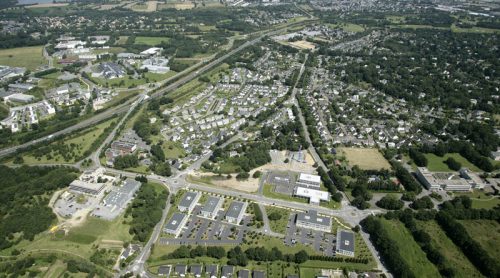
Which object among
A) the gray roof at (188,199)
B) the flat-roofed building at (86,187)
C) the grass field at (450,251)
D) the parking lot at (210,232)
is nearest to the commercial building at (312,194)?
the parking lot at (210,232)

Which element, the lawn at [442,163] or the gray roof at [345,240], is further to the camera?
the lawn at [442,163]

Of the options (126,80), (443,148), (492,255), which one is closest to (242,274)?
(492,255)

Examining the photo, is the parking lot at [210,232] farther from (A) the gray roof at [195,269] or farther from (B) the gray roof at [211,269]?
(A) the gray roof at [195,269]

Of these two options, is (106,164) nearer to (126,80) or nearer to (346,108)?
(126,80)

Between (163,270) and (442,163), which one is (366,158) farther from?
(163,270)

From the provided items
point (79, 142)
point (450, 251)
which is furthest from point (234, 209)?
point (79, 142)

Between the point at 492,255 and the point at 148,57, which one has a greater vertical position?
the point at 148,57
